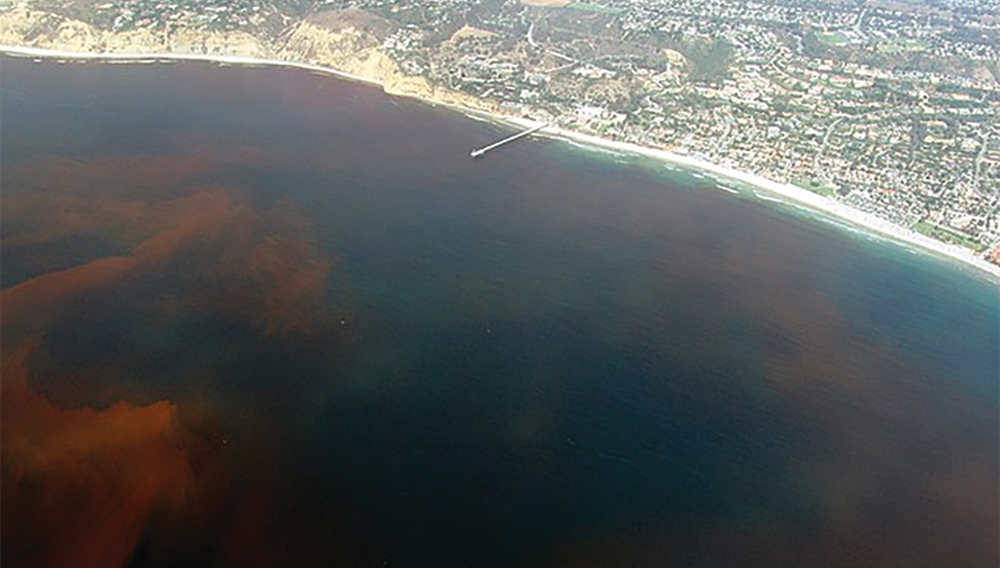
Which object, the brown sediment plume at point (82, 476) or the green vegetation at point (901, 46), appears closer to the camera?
→ the brown sediment plume at point (82, 476)

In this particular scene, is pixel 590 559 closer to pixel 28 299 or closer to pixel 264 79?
pixel 28 299

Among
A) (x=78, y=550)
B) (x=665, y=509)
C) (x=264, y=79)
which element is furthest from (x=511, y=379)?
(x=264, y=79)

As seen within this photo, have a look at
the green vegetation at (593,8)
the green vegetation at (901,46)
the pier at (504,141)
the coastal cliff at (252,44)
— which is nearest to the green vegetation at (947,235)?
the pier at (504,141)

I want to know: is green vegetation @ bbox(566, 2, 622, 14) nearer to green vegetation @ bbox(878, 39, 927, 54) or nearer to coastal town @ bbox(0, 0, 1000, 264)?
coastal town @ bbox(0, 0, 1000, 264)

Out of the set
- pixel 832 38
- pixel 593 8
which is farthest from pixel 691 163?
pixel 832 38

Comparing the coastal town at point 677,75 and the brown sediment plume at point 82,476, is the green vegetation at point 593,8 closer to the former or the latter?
the coastal town at point 677,75

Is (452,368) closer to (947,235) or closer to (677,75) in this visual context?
(947,235)
